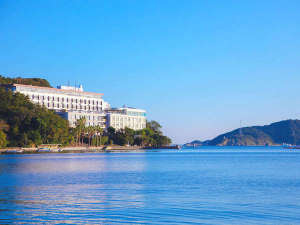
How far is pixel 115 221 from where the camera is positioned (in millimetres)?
19016

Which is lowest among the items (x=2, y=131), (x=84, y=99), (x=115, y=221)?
(x=115, y=221)

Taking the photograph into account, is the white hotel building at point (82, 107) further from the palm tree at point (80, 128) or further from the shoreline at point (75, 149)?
the shoreline at point (75, 149)

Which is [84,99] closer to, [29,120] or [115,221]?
[29,120]

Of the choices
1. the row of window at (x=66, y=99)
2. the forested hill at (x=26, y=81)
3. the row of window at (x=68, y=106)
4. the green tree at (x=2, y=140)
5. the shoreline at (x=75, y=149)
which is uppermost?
the forested hill at (x=26, y=81)

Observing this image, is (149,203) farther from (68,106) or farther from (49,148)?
(68,106)

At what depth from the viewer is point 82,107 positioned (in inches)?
6860

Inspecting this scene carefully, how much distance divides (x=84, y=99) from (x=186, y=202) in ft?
506

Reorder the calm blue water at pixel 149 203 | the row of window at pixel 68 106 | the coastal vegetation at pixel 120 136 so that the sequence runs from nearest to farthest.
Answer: the calm blue water at pixel 149 203 < the coastal vegetation at pixel 120 136 < the row of window at pixel 68 106

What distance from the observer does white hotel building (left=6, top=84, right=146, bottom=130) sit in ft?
507

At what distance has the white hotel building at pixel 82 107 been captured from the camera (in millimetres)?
154500

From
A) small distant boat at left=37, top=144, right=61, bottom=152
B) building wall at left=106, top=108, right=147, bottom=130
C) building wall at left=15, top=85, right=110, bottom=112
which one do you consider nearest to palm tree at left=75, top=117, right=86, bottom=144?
small distant boat at left=37, top=144, right=61, bottom=152

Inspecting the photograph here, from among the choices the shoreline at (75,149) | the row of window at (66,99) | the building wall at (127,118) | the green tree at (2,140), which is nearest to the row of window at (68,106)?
the row of window at (66,99)

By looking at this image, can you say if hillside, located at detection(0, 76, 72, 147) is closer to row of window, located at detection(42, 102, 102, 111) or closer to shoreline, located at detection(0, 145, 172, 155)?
shoreline, located at detection(0, 145, 172, 155)

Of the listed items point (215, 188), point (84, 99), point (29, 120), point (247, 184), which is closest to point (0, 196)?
point (215, 188)
